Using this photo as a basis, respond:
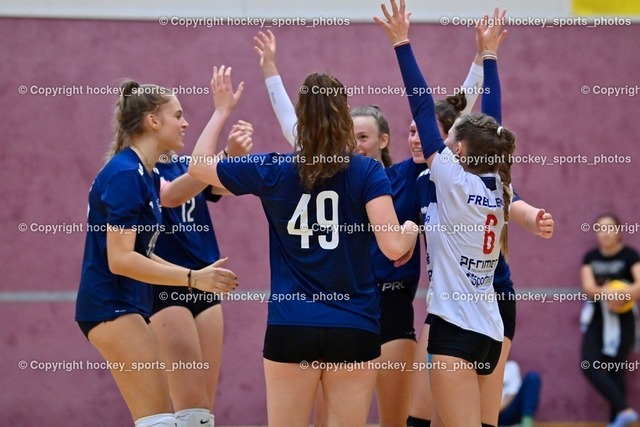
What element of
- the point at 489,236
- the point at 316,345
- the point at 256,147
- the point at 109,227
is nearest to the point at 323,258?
the point at 316,345

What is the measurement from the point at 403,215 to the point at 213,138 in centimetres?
116

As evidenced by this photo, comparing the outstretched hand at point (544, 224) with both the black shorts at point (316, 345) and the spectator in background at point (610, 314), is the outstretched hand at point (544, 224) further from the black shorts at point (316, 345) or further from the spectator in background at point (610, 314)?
the spectator in background at point (610, 314)

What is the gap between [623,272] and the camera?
764 centimetres

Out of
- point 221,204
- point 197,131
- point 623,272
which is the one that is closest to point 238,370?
point 221,204

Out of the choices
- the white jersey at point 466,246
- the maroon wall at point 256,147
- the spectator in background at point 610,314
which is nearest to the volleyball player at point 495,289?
the white jersey at point 466,246

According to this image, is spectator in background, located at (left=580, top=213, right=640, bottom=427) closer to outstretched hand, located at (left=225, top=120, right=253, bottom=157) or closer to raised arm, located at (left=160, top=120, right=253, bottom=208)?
raised arm, located at (left=160, top=120, right=253, bottom=208)

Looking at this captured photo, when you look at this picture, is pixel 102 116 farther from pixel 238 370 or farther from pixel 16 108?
pixel 238 370

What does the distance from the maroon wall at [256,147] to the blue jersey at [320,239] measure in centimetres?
406

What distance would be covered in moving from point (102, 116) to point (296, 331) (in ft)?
15.1

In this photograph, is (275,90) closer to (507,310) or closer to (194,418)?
(507,310)

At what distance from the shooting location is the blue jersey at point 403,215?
4441 mm

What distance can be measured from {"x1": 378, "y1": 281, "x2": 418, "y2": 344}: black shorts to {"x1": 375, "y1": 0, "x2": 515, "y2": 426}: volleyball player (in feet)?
2.01

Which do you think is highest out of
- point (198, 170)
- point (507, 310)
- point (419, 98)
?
point (419, 98)

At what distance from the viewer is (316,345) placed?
134 inches
